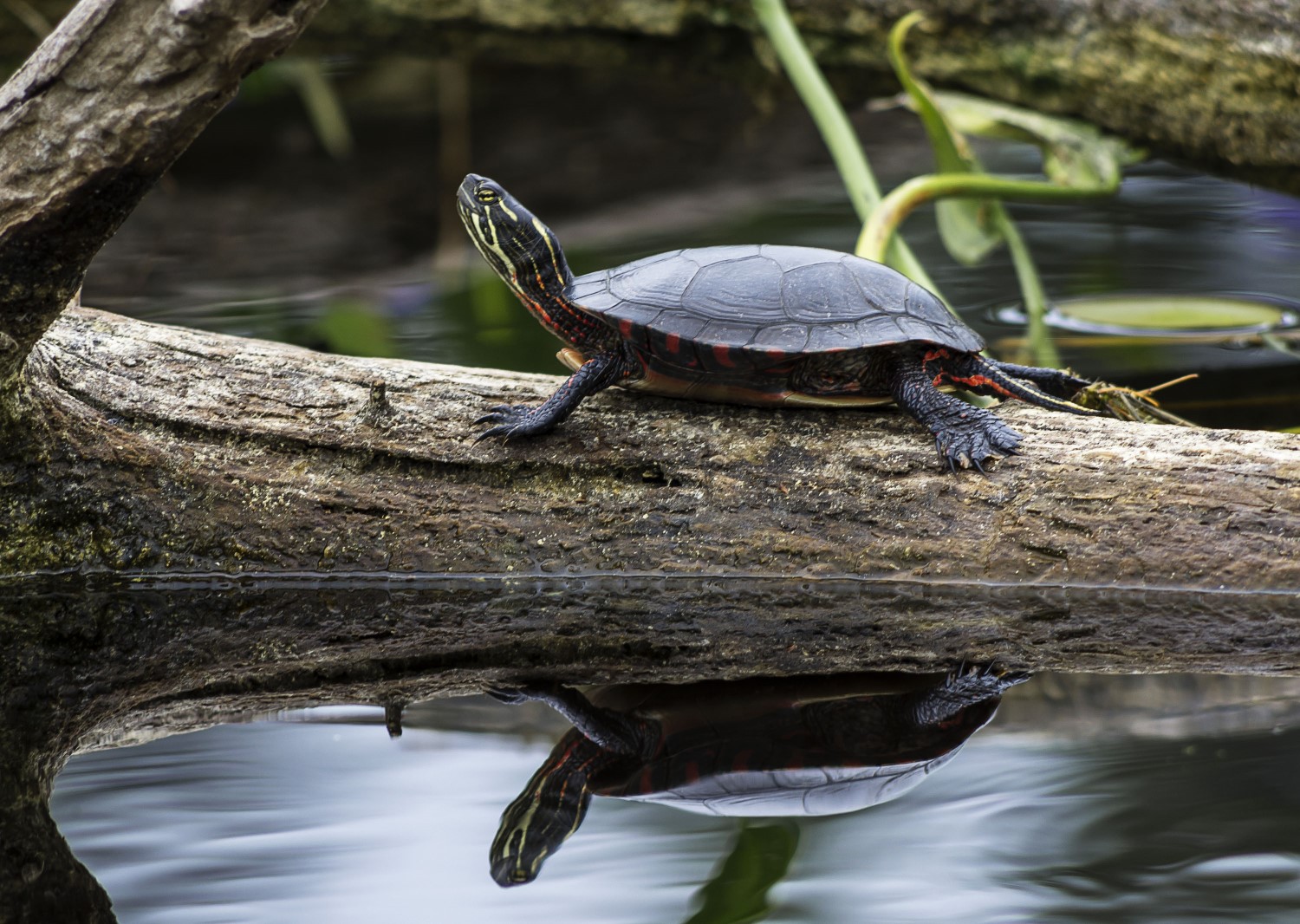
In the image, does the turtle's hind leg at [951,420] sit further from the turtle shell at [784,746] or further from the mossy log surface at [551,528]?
the turtle shell at [784,746]

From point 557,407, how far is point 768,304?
1.58 ft

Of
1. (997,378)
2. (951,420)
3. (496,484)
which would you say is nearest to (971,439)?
(951,420)

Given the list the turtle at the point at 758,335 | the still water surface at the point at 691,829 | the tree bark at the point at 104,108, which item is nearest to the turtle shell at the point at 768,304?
the turtle at the point at 758,335

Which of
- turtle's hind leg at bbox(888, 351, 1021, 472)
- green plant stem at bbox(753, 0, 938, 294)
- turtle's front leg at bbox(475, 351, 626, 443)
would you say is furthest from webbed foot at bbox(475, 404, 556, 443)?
green plant stem at bbox(753, 0, 938, 294)

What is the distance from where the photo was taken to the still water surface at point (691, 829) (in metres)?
1.53

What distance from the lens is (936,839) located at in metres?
1.67

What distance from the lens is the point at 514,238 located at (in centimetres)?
272

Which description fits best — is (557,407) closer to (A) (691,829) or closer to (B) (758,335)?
(B) (758,335)

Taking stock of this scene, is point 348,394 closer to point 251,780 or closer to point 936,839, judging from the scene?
point 251,780

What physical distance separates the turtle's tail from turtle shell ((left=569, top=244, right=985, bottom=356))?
0.06 meters

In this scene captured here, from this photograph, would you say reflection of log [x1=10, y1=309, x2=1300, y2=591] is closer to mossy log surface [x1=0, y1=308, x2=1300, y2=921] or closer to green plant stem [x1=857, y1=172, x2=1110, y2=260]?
mossy log surface [x1=0, y1=308, x2=1300, y2=921]

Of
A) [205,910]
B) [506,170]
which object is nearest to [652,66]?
[506,170]

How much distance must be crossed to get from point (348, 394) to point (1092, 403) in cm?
164

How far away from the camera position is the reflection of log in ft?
8.36
